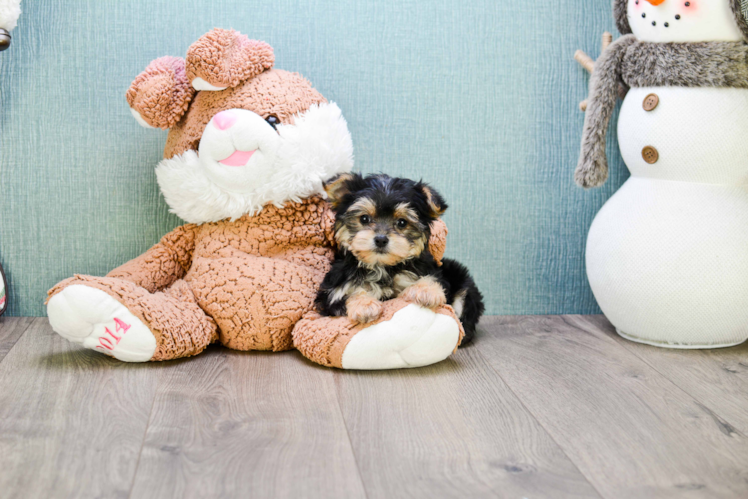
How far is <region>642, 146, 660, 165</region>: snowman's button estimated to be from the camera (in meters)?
2.06

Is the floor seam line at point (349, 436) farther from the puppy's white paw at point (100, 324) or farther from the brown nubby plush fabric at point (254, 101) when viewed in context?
the brown nubby plush fabric at point (254, 101)

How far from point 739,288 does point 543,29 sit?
3.55 feet

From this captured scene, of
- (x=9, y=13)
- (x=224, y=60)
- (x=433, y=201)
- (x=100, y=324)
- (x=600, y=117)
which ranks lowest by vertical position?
(x=100, y=324)

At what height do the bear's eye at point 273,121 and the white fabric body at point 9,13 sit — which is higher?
the white fabric body at point 9,13

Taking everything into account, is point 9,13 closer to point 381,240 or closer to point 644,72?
point 381,240

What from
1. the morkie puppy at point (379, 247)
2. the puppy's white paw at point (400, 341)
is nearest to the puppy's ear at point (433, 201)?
the morkie puppy at point (379, 247)

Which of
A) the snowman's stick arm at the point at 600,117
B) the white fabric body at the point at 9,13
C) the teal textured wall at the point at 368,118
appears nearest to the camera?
the white fabric body at the point at 9,13

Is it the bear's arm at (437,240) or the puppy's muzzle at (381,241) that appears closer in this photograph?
the puppy's muzzle at (381,241)

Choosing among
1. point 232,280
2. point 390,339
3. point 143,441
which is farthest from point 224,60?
point 143,441

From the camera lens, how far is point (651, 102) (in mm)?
2033

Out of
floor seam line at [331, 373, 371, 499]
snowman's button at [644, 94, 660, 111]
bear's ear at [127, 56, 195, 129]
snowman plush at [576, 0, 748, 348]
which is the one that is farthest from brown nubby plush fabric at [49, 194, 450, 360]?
snowman's button at [644, 94, 660, 111]

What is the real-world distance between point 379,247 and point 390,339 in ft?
0.81

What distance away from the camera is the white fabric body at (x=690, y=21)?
192 centimetres

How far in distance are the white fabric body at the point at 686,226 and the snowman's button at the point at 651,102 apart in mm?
18
